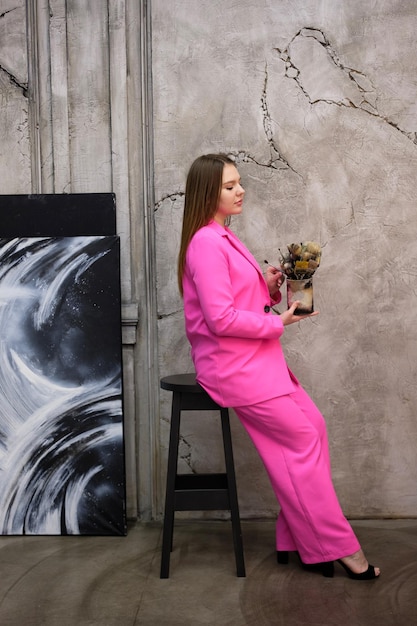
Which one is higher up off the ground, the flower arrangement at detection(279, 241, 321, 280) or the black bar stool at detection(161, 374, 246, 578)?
the flower arrangement at detection(279, 241, 321, 280)

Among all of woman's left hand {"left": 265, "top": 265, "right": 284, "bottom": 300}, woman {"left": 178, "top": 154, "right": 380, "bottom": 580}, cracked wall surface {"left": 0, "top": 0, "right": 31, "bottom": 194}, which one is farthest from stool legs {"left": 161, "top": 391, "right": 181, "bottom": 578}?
cracked wall surface {"left": 0, "top": 0, "right": 31, "bottom": 194}

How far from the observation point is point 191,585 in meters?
2.57

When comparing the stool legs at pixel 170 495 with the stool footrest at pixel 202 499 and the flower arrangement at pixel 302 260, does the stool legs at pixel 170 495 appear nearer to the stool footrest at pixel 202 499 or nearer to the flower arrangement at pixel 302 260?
the stool footrest at pixel 202 499

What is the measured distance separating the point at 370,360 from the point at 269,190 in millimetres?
913

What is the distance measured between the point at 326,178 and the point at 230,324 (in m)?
1.11

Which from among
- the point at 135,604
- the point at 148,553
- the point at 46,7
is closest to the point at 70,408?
the point at 148,553

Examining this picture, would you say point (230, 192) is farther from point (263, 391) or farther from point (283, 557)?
point (283, 557)

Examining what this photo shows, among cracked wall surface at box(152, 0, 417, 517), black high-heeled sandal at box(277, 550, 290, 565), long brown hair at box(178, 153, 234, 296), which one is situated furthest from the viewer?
cracked wall surface at box(152, 0, 417, 517)

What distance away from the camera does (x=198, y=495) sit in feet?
8.79

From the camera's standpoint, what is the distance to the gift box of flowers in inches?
99.3

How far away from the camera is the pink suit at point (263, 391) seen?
8.27 feet

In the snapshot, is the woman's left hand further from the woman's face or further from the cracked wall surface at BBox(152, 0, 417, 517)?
the cracked wall surface at BBox(152, 0, 417, 517)

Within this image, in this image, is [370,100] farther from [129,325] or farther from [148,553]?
[148,553]

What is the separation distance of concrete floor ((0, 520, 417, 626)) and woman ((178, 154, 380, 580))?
159 mm
